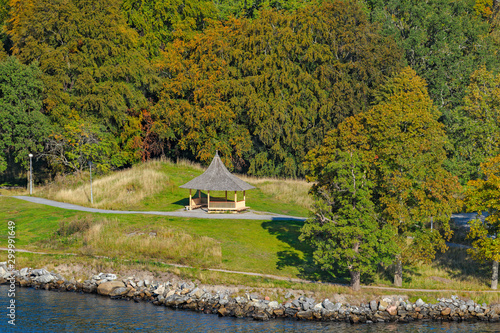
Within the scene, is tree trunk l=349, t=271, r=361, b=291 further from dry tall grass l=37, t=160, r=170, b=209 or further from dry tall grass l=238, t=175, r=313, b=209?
dry tall grass l=37, t=160, r=170, b=209

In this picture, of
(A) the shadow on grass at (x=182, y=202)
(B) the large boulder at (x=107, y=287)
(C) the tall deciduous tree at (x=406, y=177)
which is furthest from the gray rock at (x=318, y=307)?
(A) the shadow on grass at (x=182, y=202)

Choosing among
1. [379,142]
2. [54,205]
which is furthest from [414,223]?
[54,205]

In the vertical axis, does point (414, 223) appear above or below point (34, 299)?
above

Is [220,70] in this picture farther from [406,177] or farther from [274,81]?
[406,177]

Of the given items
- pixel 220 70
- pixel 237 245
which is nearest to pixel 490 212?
pixel 237 245

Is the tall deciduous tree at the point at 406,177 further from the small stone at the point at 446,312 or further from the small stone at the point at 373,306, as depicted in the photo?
the small stone at the point at 446,312

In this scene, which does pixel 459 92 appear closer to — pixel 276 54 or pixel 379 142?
pixel 276 54

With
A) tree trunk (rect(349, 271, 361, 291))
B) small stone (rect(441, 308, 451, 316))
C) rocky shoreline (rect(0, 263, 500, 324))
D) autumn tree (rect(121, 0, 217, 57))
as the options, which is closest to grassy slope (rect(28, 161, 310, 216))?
rocky shoreline (rect(0, 263, 500, 324))
